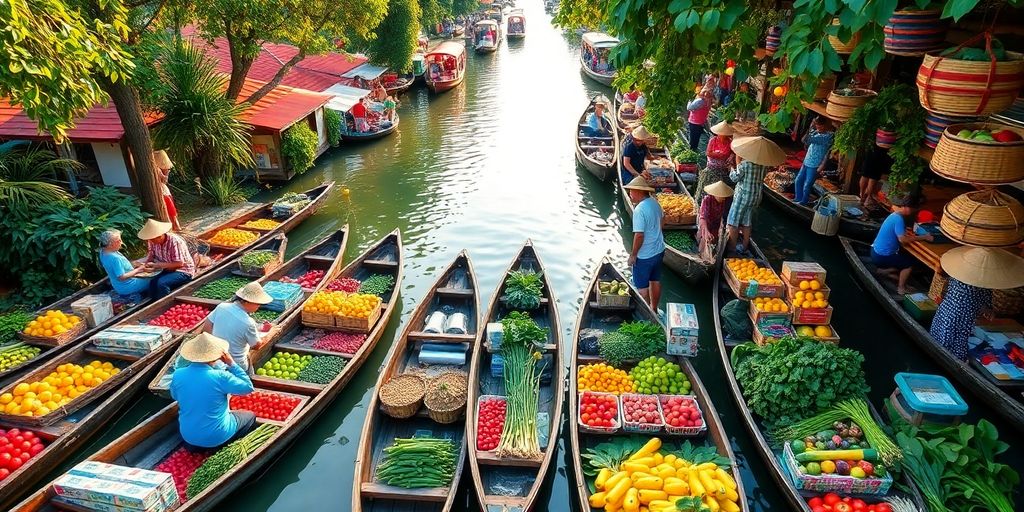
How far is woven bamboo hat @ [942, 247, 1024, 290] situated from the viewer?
6.81 metres

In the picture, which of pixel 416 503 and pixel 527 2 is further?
pixel 527 2

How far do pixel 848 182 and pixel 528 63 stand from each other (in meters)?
25.9

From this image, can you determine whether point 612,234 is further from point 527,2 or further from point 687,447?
point 527,2

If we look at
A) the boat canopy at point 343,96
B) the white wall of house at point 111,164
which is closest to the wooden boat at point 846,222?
the boat canopy at point 343,96

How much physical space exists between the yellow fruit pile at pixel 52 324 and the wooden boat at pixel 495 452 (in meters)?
5.94

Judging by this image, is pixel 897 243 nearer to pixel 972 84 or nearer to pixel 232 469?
pixel 972 84

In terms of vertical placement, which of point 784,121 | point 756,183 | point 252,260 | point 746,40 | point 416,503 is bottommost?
point 416,503

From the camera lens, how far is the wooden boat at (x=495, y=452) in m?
5.79

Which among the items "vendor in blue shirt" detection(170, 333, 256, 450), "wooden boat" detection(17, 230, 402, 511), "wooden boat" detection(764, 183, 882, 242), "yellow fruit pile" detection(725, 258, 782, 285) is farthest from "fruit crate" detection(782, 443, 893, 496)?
"wooden boat" detection(764, 183, 882, 242)

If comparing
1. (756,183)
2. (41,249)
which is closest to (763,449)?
(756,183)

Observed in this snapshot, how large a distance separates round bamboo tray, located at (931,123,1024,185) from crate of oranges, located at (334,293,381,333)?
759 cm

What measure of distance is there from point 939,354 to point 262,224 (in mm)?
12420

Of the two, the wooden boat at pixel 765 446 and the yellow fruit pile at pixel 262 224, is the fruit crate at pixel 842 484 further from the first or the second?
the yellow fruit pile at pixel 262 224

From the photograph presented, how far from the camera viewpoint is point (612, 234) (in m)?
13.6
